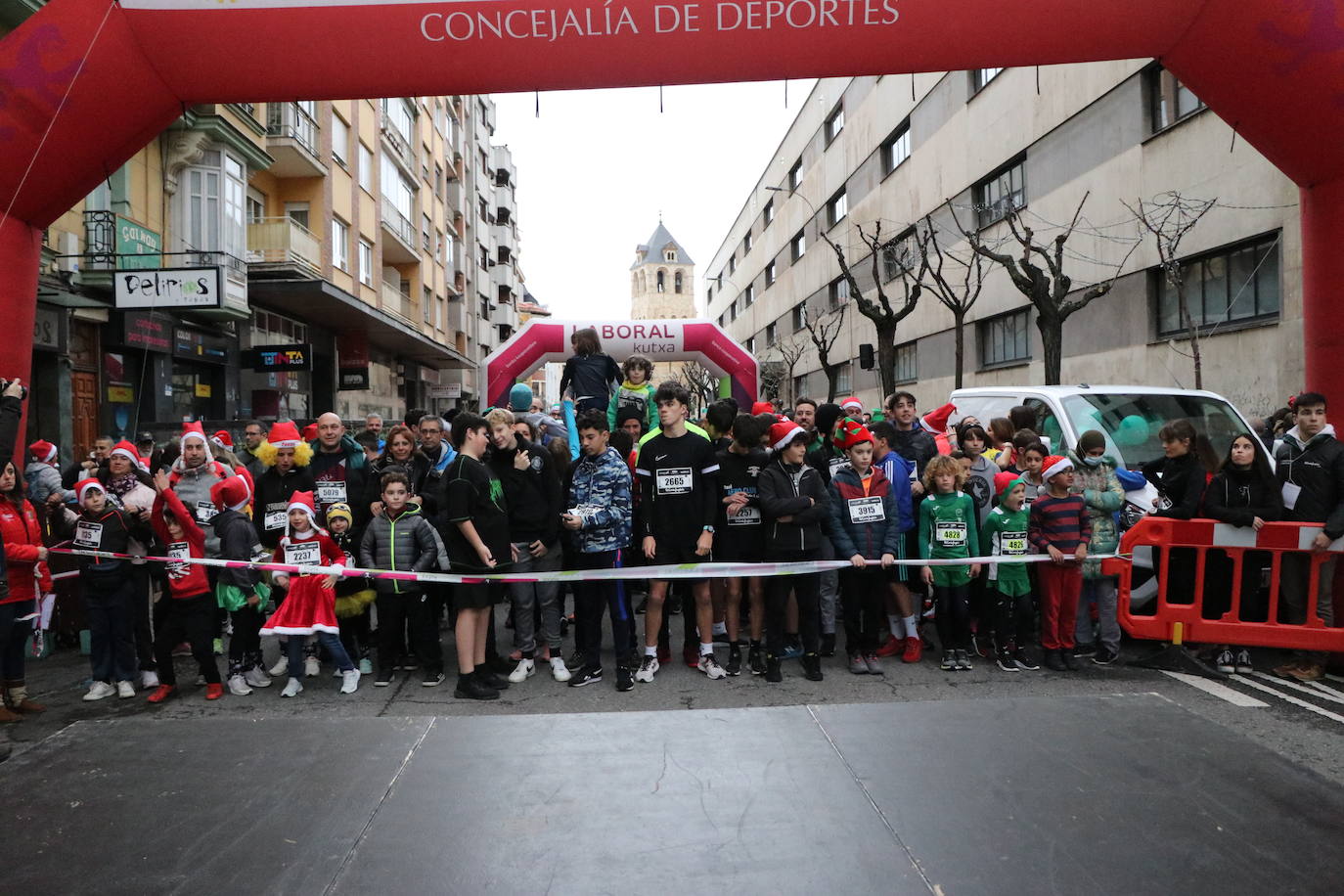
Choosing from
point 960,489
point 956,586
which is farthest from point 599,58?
point 956,586

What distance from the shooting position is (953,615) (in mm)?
6145

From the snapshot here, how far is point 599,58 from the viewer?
18.7 ft

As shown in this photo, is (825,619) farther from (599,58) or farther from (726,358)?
(726,358)

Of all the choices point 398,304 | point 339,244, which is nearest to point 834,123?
point 398,304

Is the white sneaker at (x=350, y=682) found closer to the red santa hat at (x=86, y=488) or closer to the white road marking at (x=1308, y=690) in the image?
the red santa hat at (x=86, y=488)

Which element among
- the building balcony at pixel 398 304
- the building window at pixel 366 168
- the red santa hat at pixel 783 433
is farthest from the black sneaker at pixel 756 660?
the building balcony at pixel 398 304

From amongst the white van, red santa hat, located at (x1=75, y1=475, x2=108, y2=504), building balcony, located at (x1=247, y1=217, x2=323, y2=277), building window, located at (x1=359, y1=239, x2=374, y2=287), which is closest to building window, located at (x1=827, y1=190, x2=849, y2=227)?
building window, located at (x1=359, y1=239, x2=374, y2=287)

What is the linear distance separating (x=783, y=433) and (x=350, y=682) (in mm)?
3394

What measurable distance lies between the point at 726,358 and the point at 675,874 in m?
9.68

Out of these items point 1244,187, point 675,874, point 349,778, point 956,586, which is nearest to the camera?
point 675,874

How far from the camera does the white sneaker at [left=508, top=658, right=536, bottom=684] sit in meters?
6.01

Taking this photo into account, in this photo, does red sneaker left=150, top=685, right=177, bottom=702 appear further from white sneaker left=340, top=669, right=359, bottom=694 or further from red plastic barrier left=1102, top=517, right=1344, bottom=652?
red plastic barrier left=1102, top=517, right=1344, bottom=652

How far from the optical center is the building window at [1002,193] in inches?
825

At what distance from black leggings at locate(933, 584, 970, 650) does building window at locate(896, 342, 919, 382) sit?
73.6 feet
